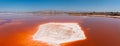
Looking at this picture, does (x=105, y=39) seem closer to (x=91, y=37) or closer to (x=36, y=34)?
(x=91, y=37)

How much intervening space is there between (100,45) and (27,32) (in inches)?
224

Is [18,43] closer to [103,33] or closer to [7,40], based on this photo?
[7,40]

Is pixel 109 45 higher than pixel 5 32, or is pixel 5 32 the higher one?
pixel 5 32

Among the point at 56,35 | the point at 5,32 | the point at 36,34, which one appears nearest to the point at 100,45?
the point at 56,35

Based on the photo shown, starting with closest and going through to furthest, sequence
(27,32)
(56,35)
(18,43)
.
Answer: (18,43) → (56,35) → (27,32)

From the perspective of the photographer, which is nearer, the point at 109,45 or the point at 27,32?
the point at 109,45

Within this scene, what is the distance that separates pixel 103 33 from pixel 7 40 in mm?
7323

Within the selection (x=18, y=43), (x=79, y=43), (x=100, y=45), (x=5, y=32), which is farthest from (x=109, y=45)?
(x=5, y=32)

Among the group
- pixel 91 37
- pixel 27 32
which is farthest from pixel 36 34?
pixel 91 37

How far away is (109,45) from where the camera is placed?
1313 cm

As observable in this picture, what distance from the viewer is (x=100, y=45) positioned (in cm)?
1305

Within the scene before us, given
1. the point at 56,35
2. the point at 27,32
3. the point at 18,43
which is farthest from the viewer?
the point at 27,32

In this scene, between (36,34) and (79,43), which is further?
(36,34)

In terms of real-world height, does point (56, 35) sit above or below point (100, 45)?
above
